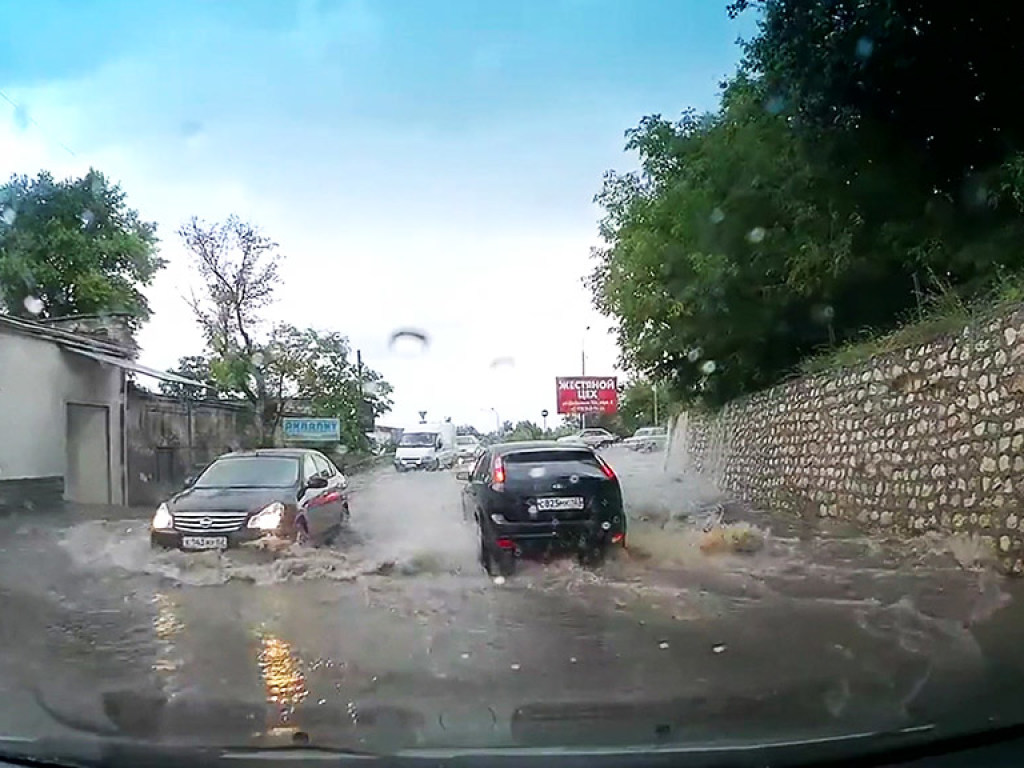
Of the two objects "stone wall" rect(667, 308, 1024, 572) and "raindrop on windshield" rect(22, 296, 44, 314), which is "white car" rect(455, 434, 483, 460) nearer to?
"raindrop on windshield" rect(22, 296, 44, 314)

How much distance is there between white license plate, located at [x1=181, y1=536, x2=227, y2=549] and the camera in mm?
10875

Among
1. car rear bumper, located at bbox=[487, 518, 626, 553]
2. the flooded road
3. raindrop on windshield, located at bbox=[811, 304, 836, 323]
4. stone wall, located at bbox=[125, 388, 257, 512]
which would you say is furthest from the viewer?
stone wall, located at bbox=[125, 388, 257, 512]

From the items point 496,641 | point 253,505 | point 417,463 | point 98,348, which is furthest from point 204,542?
point 417,463

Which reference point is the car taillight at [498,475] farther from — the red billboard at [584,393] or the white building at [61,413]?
the red billboard at [584,393]

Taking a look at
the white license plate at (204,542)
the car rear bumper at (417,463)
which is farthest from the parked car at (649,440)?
the white license plate at (204,542)

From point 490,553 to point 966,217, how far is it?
6.01 meters

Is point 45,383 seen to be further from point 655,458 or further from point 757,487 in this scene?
point 655,458

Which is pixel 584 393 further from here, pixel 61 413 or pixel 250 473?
pixel 250 473

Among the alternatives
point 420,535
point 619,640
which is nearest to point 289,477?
point 420,535

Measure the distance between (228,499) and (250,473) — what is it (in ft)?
2.82

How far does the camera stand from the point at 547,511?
1026 centimetres

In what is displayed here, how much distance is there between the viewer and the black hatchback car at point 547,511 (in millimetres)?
10234

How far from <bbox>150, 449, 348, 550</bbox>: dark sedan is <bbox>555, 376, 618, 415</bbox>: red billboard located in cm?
976

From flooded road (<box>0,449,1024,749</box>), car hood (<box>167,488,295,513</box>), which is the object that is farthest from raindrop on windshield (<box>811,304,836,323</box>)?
car hood (<box>167,488,295,513</box>)
